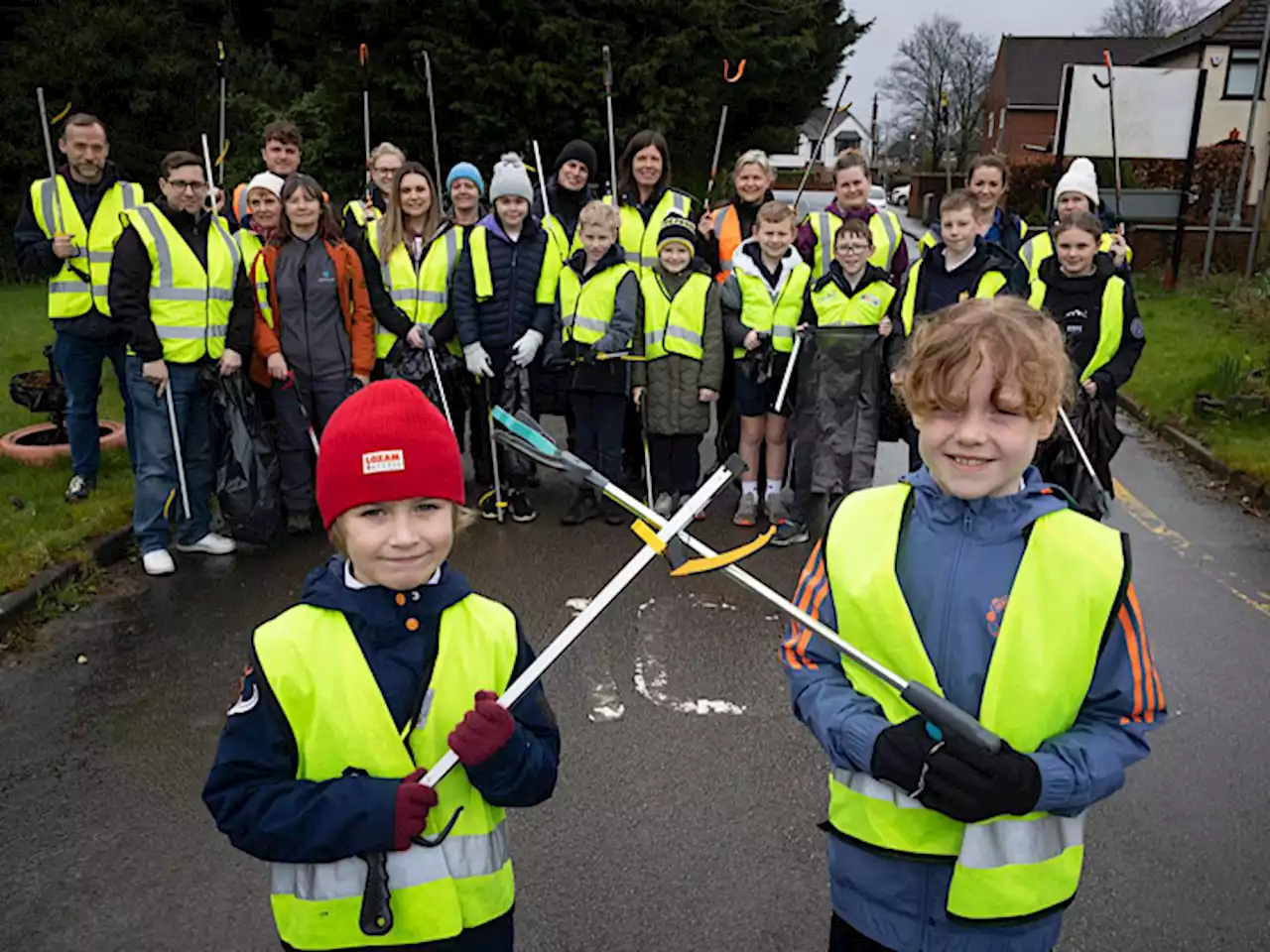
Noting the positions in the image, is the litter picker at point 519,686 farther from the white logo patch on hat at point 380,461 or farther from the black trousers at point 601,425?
the black trousers at point 601,425

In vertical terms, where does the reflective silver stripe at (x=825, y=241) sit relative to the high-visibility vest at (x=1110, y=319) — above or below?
above

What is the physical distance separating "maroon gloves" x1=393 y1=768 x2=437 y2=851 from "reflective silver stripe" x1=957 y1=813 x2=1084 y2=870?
97 centimetres

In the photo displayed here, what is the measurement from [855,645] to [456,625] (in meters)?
0.75

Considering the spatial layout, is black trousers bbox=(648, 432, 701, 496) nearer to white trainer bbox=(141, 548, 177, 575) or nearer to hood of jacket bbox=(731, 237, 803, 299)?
hood of jacket bbox=(731, 237, 803, 299)

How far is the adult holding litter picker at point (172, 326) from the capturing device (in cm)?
562

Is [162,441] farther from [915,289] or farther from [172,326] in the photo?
[915,289]

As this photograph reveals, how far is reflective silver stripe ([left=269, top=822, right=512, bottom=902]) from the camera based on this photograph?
1.92 m

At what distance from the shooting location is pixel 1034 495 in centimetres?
199

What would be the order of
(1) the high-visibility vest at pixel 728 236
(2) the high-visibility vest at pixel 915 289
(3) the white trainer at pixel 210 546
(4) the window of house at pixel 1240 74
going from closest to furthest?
(2) the high-visibility vest at pixel 915 289 < (3) the white trainer at pixel 210 546 < (1) the high-visibility vest at pixel 728 236 < (4) the window of house at pixel 1240 74

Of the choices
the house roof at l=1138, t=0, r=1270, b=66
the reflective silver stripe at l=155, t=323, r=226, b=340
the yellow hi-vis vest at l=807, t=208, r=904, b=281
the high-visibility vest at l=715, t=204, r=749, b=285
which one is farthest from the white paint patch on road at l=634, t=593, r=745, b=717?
the house roof at l=1138, t=0, r=1270, b=66

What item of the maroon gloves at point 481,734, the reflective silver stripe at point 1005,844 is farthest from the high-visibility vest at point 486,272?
the reflective silver stripe at point 1005,844

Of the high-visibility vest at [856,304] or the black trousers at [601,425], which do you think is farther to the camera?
the black trousers at [601,425]

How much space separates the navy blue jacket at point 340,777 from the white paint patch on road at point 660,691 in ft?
8.34

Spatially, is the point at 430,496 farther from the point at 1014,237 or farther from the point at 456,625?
the point at 1014,237
